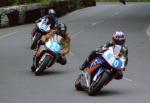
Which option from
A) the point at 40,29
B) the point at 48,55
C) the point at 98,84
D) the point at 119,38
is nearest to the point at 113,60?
the point at 119,38

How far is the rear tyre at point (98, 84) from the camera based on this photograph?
534 inches

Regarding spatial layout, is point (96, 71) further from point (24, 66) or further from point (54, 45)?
point (24, 66)

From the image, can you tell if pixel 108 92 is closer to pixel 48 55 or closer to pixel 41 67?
pixel 41 67

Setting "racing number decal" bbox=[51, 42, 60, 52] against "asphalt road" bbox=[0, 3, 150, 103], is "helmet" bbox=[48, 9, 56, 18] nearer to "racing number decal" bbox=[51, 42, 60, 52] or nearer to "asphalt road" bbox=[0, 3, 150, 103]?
"asphalt road" bbox=[0, 3, 150, 103]

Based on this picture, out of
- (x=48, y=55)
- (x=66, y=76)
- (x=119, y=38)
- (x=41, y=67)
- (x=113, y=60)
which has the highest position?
(x=119, y=38)

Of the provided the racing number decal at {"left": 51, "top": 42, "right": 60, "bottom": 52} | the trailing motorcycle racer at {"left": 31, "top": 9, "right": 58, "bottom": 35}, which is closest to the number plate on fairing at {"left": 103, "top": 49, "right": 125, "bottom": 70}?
the racing number decal at {"left": 51, "top": 42, "right": 60, "bottom": 52}

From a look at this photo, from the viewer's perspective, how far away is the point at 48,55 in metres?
17.6

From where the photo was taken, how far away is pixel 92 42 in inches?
1129

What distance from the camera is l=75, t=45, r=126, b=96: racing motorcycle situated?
1359cm

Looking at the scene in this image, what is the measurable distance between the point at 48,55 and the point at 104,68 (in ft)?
13.6

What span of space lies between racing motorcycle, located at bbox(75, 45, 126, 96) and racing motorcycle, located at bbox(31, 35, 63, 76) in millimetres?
3817

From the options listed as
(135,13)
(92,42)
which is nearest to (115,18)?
(135,13)

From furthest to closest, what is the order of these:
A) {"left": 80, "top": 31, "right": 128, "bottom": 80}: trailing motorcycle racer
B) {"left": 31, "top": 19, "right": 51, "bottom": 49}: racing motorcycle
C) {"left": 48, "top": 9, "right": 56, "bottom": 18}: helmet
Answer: {"left": 31, "top": 19, "right": 51, "bottom": 49}: racing motorcycle, {"left": 48, "top": 9, "right": 56, "bottom": 18}: helmet, {"left": 80, "top": 31, "right": 128, "bottom": 80}: trailing motorcycle racer

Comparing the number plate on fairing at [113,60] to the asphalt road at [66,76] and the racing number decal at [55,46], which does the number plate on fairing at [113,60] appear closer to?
the asphalt road at [66,76]
